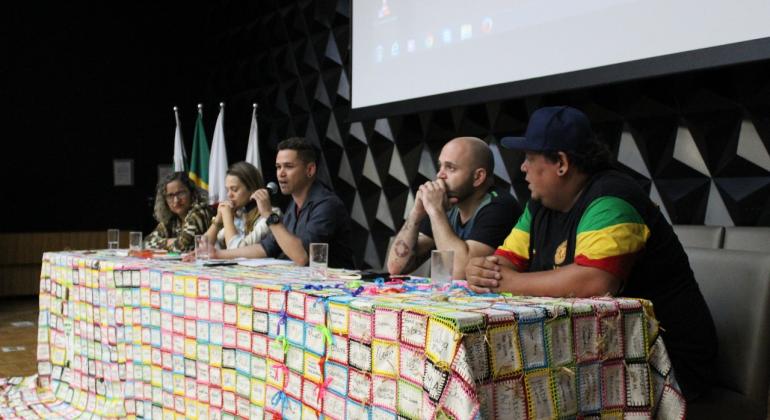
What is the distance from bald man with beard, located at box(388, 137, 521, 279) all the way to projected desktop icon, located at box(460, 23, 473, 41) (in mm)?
1461

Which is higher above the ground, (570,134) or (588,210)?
(570,134)

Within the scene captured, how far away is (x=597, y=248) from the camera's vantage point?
1635mm

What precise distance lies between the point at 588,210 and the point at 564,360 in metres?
0.44

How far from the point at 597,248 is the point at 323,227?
1.65 meters

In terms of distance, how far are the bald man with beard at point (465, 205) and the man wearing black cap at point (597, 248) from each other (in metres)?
0.44

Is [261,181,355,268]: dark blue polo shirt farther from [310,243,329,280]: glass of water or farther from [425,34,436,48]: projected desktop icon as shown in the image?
[425,34,436,48]: projected desktop icon

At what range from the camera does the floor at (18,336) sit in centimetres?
385

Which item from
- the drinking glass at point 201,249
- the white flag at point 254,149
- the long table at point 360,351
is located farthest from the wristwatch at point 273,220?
the white flag at point 254,149

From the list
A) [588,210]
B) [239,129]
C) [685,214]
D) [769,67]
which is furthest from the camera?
[239,129]

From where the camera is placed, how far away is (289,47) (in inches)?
233

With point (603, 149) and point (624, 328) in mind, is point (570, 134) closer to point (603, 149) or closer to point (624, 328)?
point (603, 149)

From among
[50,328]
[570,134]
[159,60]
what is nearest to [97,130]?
[159,60]

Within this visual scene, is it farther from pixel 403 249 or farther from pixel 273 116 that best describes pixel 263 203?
pixel 273 116

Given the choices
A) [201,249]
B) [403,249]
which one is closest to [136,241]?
[201,249]
